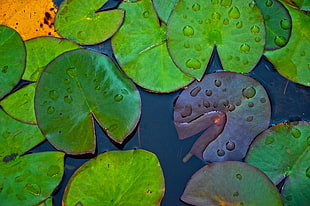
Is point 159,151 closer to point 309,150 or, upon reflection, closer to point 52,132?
point 52,132

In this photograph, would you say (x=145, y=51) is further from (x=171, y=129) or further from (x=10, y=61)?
(x=10, y=61)

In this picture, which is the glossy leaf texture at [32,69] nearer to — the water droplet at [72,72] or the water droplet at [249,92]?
the water droplet at [72,72]

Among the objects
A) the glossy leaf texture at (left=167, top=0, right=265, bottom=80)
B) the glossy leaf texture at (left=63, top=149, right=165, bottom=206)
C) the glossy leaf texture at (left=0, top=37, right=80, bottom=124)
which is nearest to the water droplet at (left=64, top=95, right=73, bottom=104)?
the glossy leaf texture at (left=0, top=37, right=80, bottom=124)

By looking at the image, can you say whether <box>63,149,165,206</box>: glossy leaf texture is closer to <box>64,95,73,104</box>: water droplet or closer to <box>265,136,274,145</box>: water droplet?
<box>64,95,73,104</box>: water droplet

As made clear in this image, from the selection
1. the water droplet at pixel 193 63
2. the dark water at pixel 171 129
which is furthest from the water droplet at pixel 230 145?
the water droplet at pixel 193 63

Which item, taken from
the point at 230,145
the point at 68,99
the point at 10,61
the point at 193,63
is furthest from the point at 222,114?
the point at 10,61

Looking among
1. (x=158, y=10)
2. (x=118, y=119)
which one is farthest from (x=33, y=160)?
(x=158, y=10)
